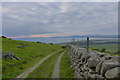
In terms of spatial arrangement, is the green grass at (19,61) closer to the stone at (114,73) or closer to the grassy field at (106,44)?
the grassy field at (106,44)

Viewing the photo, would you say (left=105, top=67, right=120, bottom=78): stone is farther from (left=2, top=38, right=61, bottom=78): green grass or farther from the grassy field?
(left=2, top=38, right=61, bottom=78): green grass

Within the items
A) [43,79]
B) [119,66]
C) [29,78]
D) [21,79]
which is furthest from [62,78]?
[119,66]

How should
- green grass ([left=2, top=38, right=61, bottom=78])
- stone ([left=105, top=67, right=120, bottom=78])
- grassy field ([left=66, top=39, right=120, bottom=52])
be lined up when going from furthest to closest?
green grass ([left=2, top=38, right=61, bottom=78])
grassy field ([left=66, top=39, right=120, bottom=52])
stone ([left=105, top=67, right=120, bottom=78])

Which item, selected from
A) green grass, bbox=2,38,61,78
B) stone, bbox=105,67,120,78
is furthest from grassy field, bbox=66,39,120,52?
green grass, bbox=2,38,61,78

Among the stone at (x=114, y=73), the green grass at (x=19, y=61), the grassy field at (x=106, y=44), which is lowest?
the green grass at (x=19, y=61)

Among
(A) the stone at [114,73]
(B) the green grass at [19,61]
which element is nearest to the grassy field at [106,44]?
(A) the stone at [114,73]

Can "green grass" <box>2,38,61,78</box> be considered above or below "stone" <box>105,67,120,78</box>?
below

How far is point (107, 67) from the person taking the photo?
396cm

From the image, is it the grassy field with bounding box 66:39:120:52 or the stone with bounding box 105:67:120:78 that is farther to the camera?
the grassy field with bounding box 66:39:120:52

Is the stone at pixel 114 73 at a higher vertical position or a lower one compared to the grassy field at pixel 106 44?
lower

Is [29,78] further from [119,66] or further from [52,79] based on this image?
[119,66]

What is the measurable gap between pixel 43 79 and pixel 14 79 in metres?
3.07

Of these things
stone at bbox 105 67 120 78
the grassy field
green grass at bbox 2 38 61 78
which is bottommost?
green grass at bbox 2 38 61 78

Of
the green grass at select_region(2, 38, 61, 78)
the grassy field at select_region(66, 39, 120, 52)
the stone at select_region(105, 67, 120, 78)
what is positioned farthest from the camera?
the green grass at select_region(2, 38, 61, 78)
